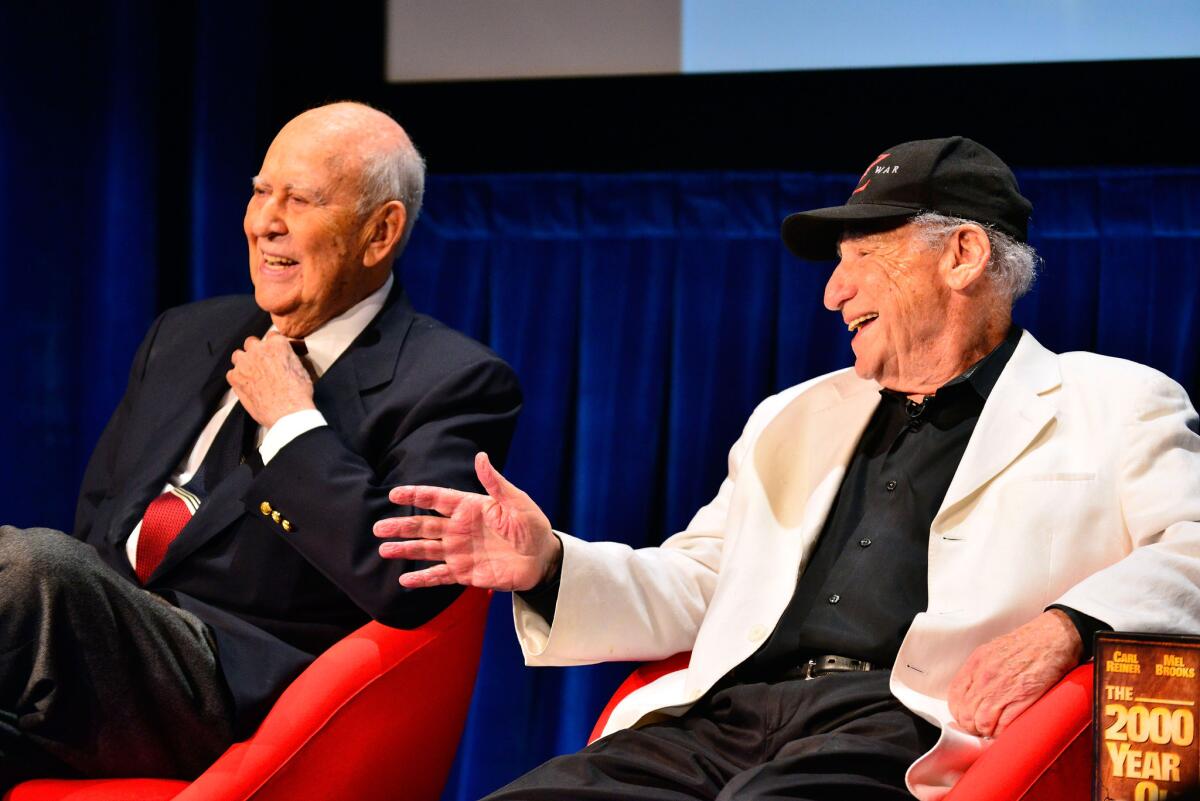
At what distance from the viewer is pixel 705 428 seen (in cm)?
349

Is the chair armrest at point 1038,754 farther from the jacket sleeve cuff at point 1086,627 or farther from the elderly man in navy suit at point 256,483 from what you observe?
the elderly man in navy suit at point 256,483

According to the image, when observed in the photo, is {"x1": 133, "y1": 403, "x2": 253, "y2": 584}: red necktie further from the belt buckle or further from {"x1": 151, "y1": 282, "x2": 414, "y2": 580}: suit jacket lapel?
the belt buckle

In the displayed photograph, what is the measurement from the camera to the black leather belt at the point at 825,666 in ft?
6.97

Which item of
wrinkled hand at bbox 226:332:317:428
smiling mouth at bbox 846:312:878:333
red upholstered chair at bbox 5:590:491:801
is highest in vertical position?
smiling mouth at bbox 846:312:878:333

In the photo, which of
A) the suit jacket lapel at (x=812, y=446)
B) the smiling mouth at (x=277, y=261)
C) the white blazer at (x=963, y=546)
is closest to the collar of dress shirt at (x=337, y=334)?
the smiling mouth at (x=277, y=261)

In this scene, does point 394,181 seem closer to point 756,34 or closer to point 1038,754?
point 756,34

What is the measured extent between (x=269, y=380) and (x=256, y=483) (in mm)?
241

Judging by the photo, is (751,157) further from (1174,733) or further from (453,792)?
(1174,733)

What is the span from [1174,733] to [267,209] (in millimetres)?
1843

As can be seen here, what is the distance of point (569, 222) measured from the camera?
3.57m

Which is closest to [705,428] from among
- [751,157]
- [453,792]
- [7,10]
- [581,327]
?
[581,327]

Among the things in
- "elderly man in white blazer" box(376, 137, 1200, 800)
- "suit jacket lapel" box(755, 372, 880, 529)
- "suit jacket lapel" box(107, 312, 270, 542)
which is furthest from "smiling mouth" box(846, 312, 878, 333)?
"suit jacket lapel" box(107, 312, 270, 542)

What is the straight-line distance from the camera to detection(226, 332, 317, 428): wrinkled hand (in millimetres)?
2441

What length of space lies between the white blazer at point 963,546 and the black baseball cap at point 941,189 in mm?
231
